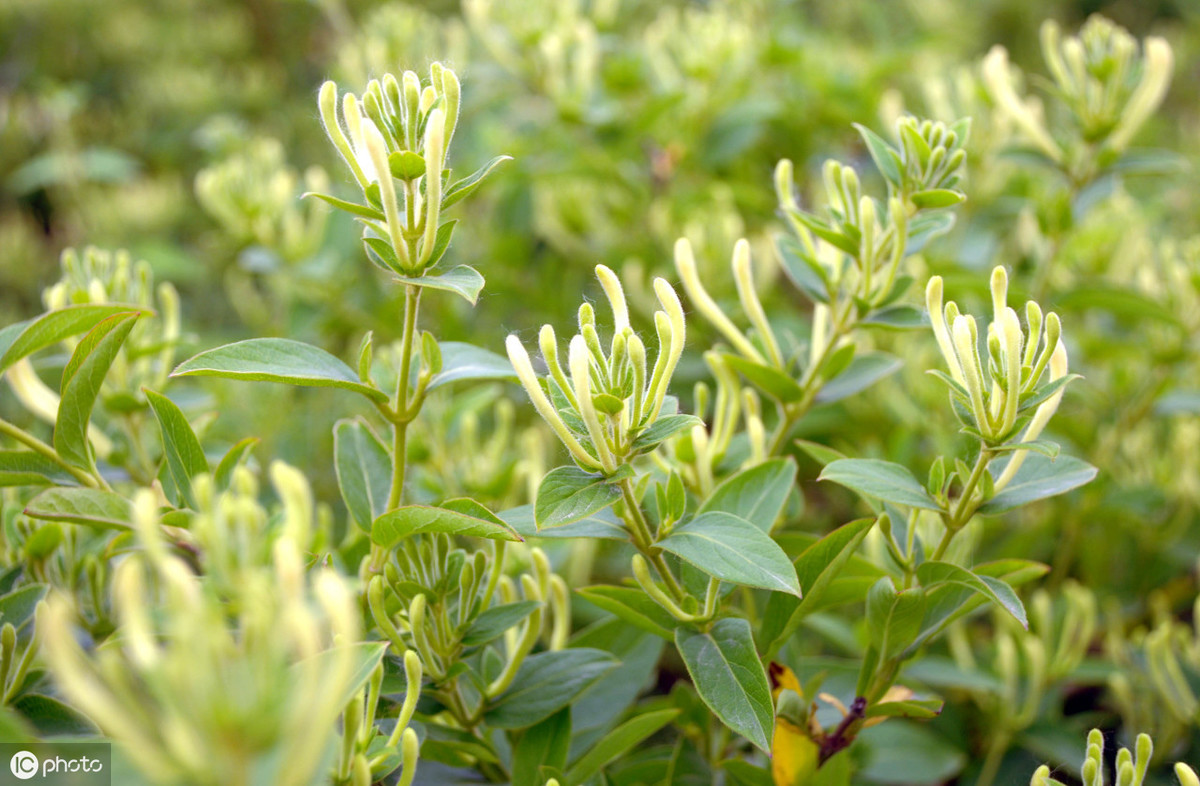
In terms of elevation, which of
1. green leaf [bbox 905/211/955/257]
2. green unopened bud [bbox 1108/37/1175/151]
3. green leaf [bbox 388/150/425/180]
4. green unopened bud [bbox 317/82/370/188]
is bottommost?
green leaf [bbox 905/211/955/257]

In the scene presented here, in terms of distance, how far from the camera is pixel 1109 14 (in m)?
3.34

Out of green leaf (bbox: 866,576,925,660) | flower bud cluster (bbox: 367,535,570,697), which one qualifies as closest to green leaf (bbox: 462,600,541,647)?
flower bud cluster (bbox: 367,535,570,697)

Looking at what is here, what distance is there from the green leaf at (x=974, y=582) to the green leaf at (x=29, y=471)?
0.57 metres

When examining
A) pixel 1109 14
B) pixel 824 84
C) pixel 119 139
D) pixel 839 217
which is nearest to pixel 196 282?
pixel 119 139

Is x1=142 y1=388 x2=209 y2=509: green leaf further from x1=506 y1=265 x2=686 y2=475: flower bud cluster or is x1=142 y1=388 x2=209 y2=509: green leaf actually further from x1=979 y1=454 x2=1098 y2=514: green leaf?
x1=979 y1=454 x2=1098 y2=514: green leaf

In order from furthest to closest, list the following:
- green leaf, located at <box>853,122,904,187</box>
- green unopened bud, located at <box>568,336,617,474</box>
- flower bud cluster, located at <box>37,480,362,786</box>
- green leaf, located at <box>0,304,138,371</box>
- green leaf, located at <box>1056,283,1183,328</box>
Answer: green leaf, located at <box>1056,283,1183,328</box>, green leaf, located at <box>853,122,904,187</box>, green leaf, located at <box>0,304,138,371</box>, green unopened bud, located at <box>568,336,617,474</box>, flower bud cluster, located at <box>37,480,362,786</box>

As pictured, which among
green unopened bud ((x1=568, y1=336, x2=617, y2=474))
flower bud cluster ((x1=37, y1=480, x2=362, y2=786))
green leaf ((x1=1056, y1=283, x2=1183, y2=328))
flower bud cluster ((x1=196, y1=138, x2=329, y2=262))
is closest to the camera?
flower bud cluster ((x1=37, y1=480, x2=362, y2=786))

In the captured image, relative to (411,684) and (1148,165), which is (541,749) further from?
(1148,165)

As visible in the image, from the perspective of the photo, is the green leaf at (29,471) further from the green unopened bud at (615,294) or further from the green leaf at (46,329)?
the green unopened bud at (615,294)

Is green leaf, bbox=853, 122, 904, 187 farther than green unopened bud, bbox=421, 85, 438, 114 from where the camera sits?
Yes

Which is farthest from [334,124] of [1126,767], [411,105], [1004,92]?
[1004,92]

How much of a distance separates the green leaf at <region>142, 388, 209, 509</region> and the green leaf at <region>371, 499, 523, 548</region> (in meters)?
0.12

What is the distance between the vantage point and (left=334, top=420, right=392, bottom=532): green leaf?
63 centimetres

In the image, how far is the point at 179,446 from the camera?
1.89ft
